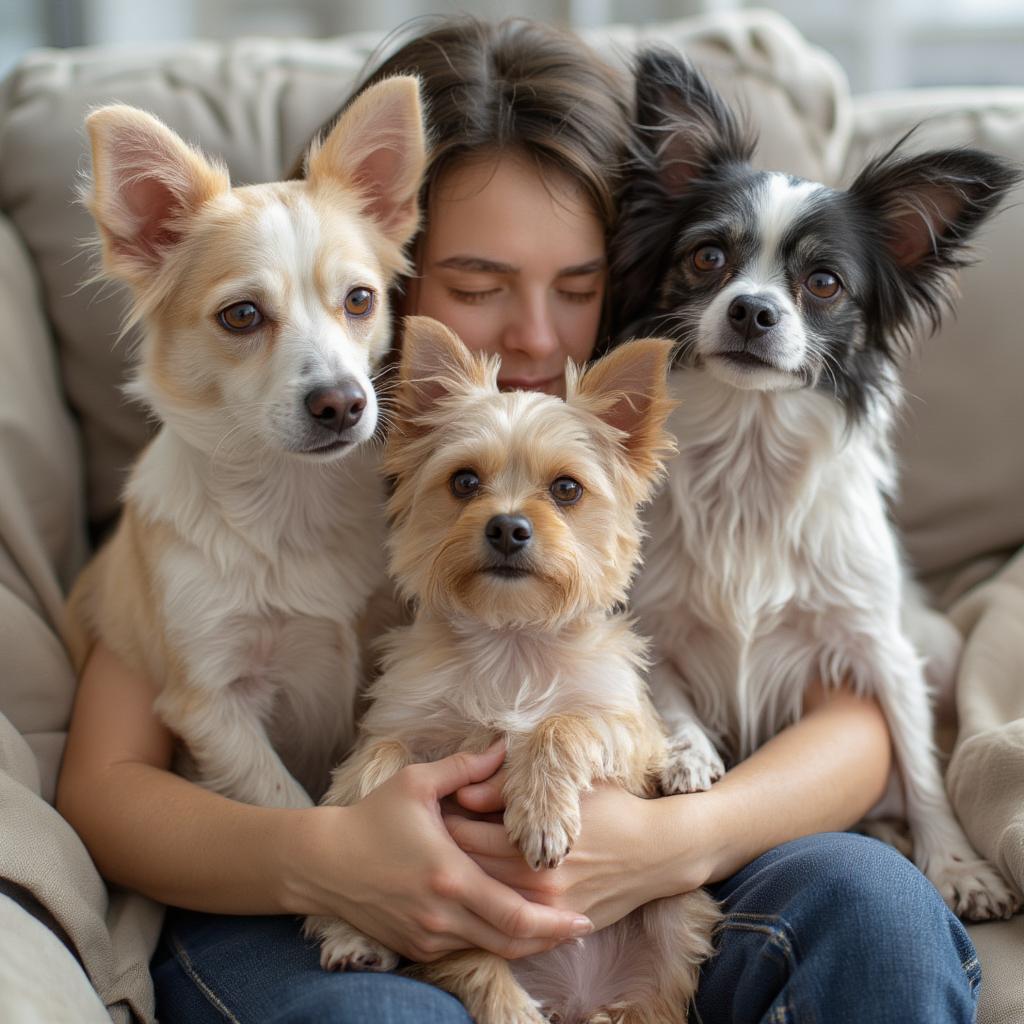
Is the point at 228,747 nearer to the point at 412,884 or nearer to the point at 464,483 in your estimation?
the point at 412,884

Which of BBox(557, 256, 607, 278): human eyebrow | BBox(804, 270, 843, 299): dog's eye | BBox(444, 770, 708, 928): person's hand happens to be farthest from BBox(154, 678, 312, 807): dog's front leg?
BBox(804, 270, 843, 299): dog's eye

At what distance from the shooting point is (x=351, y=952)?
164 centimetres

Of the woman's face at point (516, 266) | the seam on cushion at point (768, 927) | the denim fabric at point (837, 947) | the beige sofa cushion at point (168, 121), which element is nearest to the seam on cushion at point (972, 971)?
the denim fabric at point (837, 947)

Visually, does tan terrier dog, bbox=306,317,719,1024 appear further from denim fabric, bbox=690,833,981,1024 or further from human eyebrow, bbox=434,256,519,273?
human eyebrow, bbox=434,256,519,273

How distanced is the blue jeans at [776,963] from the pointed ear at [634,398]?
68cm

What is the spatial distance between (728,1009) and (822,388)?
1.08 metres

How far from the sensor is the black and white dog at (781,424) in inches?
79.9

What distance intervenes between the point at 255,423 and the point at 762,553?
97cm

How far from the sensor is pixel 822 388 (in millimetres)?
2094

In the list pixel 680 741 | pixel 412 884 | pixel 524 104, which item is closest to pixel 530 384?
pixel 524 104

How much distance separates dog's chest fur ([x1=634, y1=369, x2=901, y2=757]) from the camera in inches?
83.6

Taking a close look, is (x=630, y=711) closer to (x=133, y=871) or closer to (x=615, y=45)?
(x=133, y=871)

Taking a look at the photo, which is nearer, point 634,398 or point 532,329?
point 634,398

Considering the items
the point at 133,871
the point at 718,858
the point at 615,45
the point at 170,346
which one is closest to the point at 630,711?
the point at 718,858
